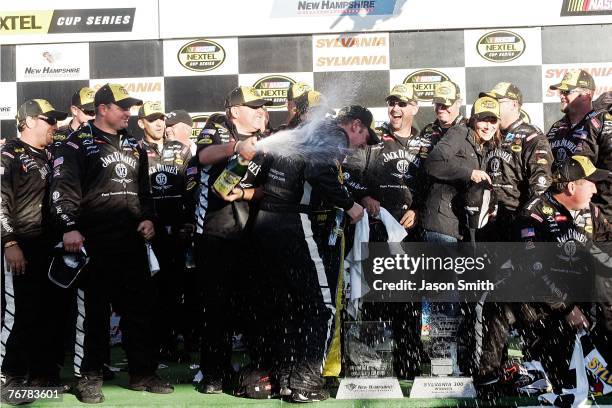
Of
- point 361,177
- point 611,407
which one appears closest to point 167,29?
point 361,177

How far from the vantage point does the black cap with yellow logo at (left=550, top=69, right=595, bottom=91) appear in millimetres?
6430

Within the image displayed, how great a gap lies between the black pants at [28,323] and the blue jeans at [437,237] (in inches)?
95.7

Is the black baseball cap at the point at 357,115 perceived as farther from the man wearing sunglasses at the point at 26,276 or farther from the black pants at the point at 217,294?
the man wearing sunglasses at the point at 26,276

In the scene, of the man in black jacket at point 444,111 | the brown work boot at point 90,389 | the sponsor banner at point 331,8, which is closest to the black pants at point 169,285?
the brown work boot at point 90,389

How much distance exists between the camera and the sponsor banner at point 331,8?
22.5ft

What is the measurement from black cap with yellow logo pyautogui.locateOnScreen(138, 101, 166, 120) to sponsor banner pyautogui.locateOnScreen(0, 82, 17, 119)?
1007mm

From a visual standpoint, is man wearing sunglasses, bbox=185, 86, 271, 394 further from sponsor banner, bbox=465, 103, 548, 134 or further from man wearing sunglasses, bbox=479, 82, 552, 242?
sponsor banner, bbox=465, 103, 548, 134

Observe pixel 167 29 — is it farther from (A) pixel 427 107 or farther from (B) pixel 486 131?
(B) pixel 486 131

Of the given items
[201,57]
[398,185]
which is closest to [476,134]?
[398,185]

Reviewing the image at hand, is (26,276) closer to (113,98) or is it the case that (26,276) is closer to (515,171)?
(113,98)

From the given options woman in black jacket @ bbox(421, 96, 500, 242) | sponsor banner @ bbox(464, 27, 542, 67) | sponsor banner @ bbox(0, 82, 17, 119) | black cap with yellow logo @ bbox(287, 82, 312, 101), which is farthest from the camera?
sponsor banner @ bbox(0, 82, 17, 119)

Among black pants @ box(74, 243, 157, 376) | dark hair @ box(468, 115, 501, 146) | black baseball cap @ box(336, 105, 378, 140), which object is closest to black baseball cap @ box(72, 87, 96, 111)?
black pants @ box(74, 243, 157, 376)

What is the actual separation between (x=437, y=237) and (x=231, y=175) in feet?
4.97

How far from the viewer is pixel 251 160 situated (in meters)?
5.34
